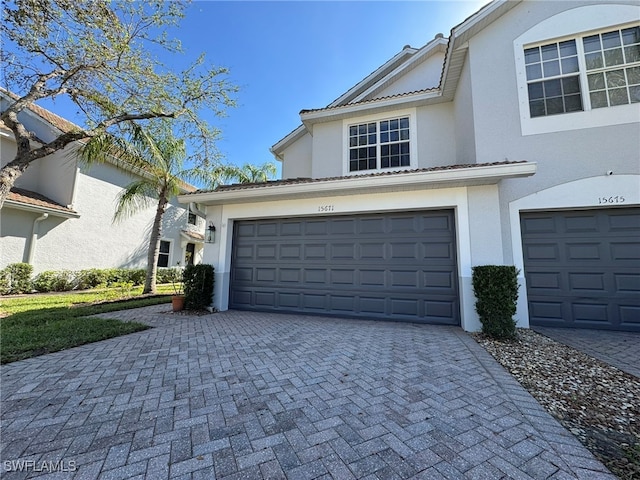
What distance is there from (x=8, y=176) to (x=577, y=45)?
45.6 feet

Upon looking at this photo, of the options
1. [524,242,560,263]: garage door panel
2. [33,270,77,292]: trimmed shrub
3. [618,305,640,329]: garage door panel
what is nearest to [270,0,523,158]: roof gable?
[524,242,560,263]: garage door panel

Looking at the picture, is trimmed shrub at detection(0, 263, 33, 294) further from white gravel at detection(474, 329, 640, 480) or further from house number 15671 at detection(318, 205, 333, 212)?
white gravel at detection(474, 329, 640, 480)

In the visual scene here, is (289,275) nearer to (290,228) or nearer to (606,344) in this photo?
(290,228)

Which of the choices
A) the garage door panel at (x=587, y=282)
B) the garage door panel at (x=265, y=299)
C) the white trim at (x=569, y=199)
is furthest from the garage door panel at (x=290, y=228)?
the garage door panel at (x=587, y=282)

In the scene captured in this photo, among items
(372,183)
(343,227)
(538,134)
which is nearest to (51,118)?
(343,227)

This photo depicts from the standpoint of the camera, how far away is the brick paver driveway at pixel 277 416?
6.29ft

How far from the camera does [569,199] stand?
6000mm

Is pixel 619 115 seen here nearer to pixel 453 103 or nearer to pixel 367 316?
pixel 453 103

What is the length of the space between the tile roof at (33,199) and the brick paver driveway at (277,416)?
10327 mm

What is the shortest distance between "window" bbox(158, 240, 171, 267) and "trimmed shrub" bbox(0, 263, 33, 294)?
629 cm

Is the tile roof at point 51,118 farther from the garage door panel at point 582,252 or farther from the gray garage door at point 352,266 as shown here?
the garage door panel at point 582,252

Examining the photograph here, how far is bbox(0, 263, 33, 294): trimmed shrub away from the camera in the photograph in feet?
32.2

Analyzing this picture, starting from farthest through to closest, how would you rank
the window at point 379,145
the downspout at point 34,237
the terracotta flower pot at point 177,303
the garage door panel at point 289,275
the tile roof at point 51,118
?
the tile roof at point 51,118
the downspout at point 34,237
the window at point 379,145
the terracotta flower pot at point 177,303
the garage door panel at point 289,275

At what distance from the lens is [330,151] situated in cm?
992
